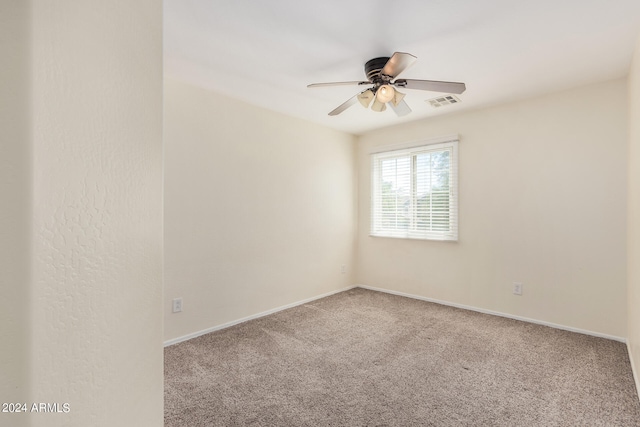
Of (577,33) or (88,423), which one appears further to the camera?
(577,33)

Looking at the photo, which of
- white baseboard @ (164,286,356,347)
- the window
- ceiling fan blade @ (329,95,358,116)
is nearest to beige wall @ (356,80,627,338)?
the window

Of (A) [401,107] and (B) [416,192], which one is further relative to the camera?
(B) [416,192]

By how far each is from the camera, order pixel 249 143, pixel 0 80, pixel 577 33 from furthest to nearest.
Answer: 1. pixel 249 143
2. pixel 577 33
3. pixel 0 80

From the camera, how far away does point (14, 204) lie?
0.61 meters

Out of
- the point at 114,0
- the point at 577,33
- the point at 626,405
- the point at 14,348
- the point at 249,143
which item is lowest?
the point at 626,405

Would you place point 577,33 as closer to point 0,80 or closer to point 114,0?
point 114,0

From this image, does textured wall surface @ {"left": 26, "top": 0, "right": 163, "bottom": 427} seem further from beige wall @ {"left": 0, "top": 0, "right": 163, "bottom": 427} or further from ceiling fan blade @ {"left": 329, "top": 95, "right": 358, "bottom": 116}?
ceiling fan blade @ {"left": 329, "top": 95, "right": 358, "bottom": 116}

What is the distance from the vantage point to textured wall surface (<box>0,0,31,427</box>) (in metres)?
0.59

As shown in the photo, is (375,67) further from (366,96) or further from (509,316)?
(509,316)

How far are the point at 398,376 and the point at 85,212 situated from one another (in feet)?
7.14

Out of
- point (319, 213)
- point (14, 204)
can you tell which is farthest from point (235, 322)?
point (14, 204)

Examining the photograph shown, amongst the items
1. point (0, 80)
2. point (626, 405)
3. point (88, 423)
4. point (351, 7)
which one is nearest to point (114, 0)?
point (0, 80)

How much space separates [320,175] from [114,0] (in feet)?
11.4

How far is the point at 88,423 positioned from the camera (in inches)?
28.0
